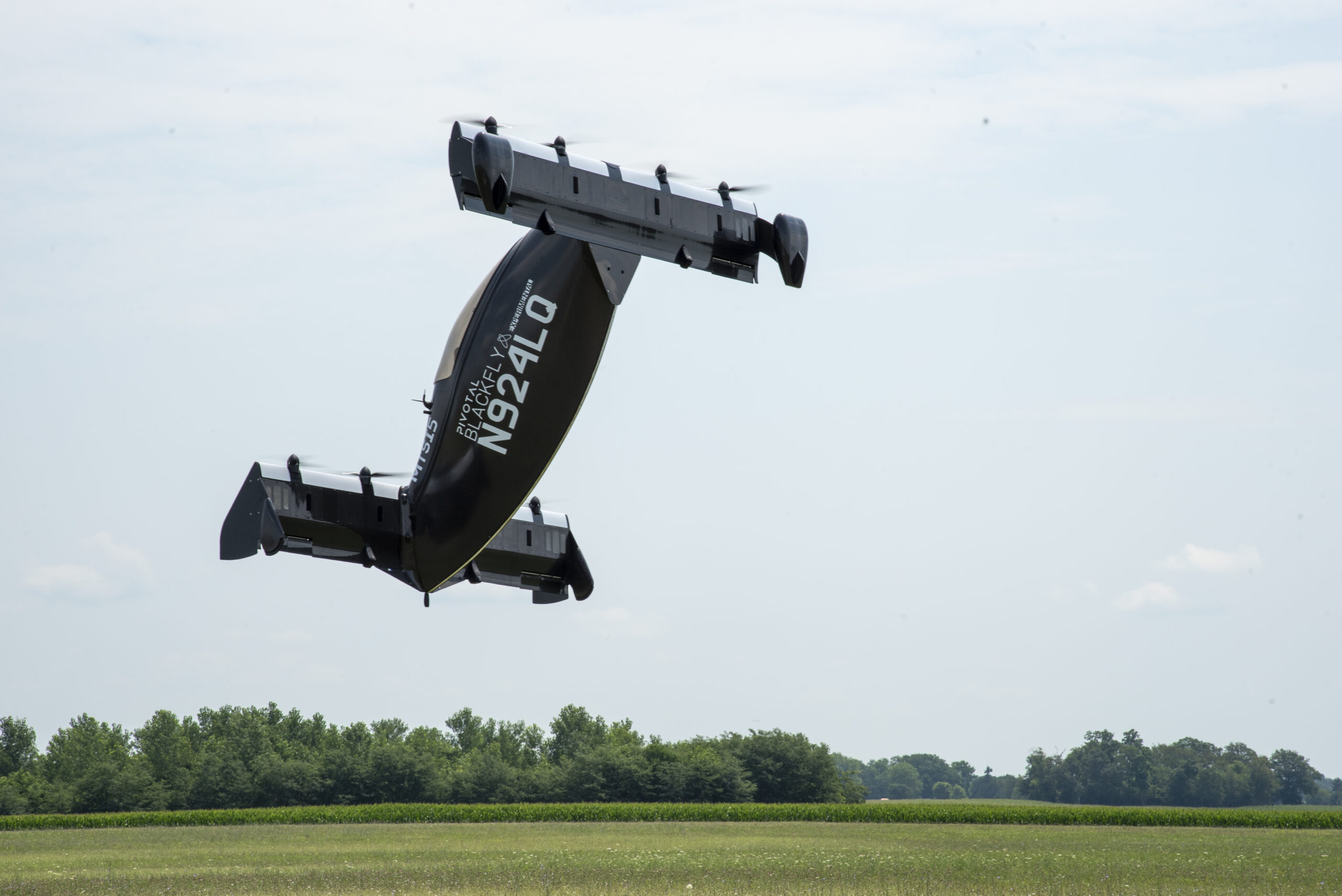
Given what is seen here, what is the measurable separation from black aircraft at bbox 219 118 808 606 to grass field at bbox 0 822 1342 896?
35.8 ft

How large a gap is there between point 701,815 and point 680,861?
3011cm

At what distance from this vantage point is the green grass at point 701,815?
5853cm

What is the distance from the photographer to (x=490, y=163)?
11.2 meters

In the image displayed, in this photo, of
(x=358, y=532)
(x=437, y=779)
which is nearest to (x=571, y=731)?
(x=437, y=779)

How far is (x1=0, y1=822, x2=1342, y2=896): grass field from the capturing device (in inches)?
998

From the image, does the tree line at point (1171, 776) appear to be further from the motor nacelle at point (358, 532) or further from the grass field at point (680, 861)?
the motor nacelle at point (358, 532)

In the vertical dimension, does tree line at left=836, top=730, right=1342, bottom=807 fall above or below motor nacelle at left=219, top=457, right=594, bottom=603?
below

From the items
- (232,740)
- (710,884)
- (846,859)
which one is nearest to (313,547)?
(710,884)

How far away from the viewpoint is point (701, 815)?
202 feet

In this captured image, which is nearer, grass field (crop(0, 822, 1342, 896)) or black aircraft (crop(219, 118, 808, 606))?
black aircraft (crop(219, 118, 808, 606))

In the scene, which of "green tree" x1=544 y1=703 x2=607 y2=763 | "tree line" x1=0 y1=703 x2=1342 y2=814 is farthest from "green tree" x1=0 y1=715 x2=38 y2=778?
"green tree" x1=544 y1=703 x2=607 y2=763

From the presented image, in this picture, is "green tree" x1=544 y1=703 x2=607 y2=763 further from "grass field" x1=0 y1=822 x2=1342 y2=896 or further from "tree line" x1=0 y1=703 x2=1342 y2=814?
"grass field" x1=0 y1=822 x2=1342 y2=896

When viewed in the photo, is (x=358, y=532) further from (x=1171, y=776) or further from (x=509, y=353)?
(x=1171, y=776)

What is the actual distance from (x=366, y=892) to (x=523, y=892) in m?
3.23
